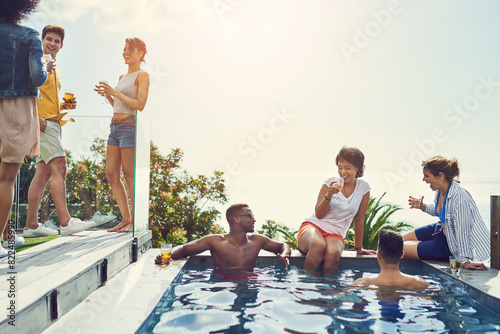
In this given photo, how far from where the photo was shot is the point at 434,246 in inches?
222

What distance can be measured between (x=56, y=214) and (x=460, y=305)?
4.64m

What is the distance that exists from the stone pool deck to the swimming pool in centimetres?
9

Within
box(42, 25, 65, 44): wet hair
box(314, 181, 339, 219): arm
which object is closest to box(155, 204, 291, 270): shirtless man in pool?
box(314, 181, 339, 219): arm

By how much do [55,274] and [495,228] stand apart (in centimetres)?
481

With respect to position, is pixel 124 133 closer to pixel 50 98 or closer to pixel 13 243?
pixel 50 98

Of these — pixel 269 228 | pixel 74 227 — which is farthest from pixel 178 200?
pixel 74 227

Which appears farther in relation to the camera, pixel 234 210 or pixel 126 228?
pixel 126 228

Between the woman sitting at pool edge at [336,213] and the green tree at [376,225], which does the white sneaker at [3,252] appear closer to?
the woman sitting at pool edge at [336,213]

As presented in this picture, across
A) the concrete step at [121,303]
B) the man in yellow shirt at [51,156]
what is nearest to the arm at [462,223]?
the concrete step at [121,303]

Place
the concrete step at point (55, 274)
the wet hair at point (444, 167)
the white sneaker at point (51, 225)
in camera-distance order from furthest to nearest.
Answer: the white sneaker at point (51, 225), the wet hair at point (444, 167), the concrete step at point (55, 274)

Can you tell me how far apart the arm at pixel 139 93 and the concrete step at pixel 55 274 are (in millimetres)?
1624

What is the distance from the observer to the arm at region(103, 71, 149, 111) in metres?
5.63

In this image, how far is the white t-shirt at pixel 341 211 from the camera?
5.59m

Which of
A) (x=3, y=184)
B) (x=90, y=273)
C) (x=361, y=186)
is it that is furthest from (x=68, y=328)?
(x=361, y=186)
